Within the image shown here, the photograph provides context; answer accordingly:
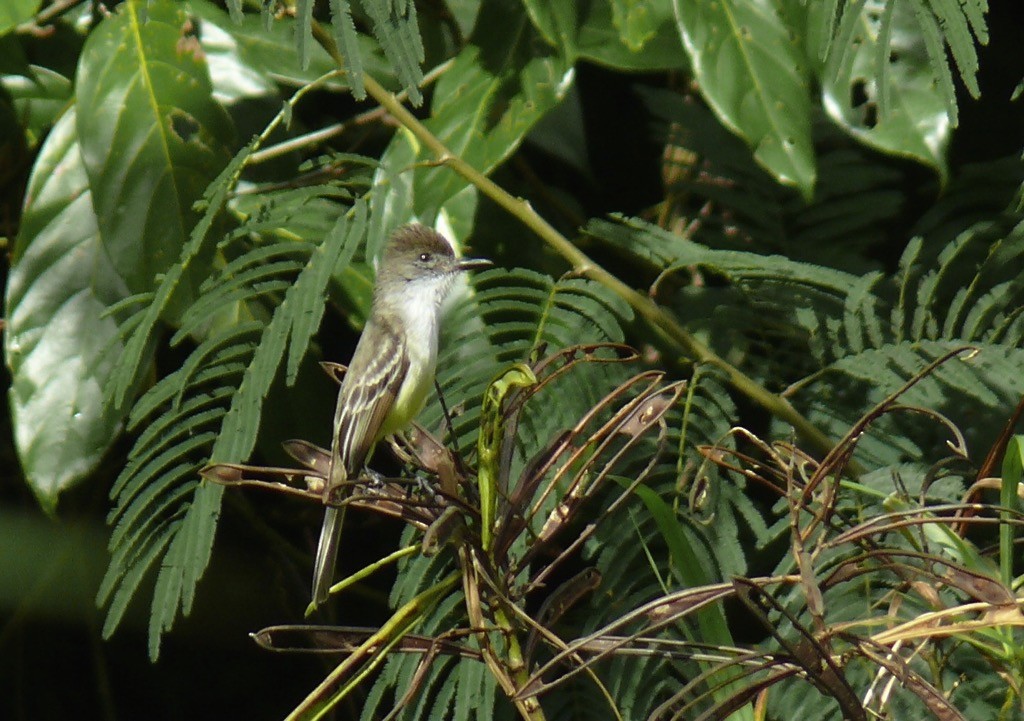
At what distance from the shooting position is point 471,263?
2967mm

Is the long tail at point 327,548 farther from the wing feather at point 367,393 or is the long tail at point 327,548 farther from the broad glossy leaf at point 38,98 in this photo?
the broad glossy leaf at point 38,98

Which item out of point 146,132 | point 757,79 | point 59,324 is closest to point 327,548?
point 59,324

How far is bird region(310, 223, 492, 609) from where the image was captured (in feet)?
10.4

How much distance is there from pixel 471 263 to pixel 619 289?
1.38 ft

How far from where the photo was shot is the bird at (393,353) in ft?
10.4

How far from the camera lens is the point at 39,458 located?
3.06 meters

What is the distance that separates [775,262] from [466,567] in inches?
67.1

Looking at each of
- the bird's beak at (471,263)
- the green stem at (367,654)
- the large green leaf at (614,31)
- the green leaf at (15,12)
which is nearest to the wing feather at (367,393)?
the bird's beak at (471,263)

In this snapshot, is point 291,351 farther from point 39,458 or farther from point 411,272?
point 411,272

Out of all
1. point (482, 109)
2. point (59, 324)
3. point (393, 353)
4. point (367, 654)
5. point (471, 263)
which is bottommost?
point (393, 353)

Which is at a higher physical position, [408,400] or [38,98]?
[38,98]

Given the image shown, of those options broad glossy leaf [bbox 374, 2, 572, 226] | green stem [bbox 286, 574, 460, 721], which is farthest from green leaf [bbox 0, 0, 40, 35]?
green stem [bbox 286, 574, 460, 721]

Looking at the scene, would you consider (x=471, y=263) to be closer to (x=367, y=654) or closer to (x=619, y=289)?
(x=619, y=289)

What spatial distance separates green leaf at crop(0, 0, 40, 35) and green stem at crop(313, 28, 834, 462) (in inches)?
26.2
